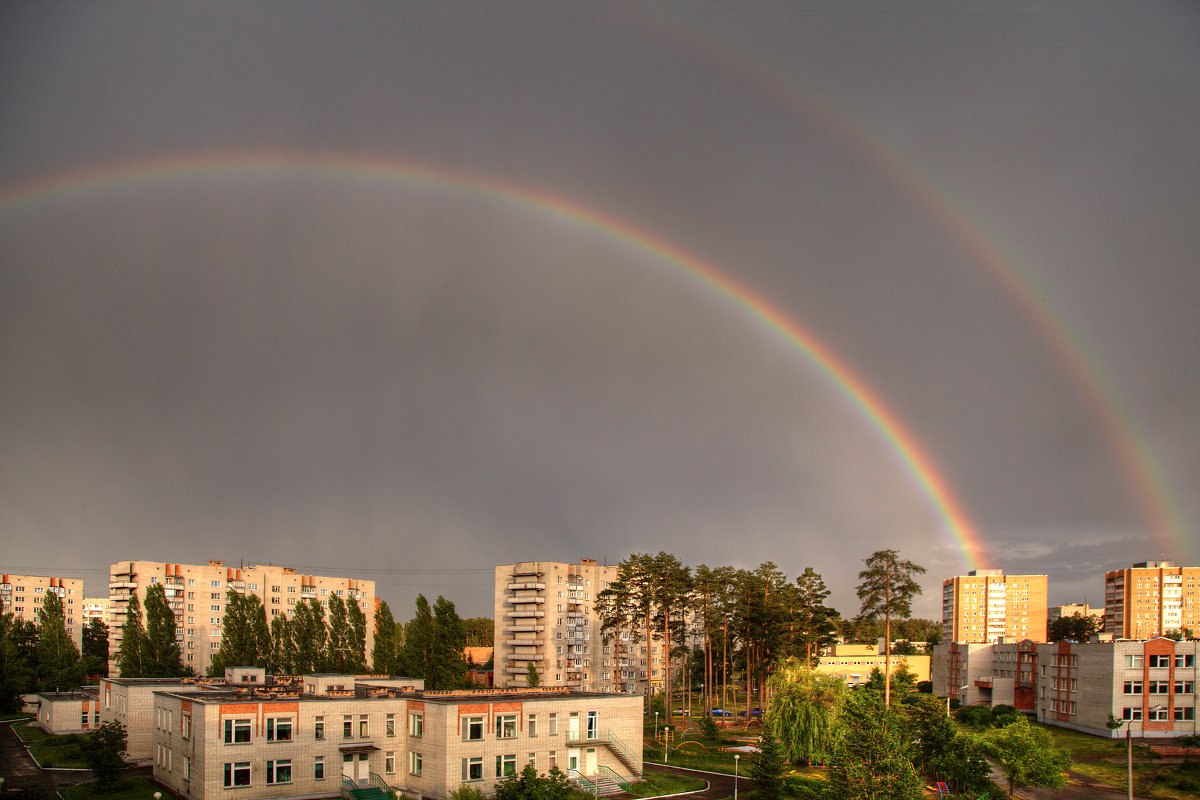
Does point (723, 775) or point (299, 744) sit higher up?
point (299, 744)

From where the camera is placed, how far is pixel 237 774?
119 ft

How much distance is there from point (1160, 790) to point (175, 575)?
101m

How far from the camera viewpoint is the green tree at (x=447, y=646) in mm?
74125

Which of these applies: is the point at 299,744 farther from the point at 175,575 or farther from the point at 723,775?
the point at 175,575

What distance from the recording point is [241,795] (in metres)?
36.1

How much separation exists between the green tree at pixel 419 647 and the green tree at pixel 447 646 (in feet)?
1.79

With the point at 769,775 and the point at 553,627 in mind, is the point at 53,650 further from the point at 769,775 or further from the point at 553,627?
the point at 769,775

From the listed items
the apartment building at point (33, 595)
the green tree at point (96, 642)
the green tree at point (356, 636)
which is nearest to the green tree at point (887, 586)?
the green tree at point (356, 636)

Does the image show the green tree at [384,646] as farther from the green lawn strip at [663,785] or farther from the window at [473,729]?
the window at [473,729]

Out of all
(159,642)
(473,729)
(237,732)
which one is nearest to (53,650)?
(159,642)

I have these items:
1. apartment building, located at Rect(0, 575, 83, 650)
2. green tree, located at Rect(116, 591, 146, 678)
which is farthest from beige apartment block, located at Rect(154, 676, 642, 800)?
apartment building, located at Rect(0, 575, 83, 650)

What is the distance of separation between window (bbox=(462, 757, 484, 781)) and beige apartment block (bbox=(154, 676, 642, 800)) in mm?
46

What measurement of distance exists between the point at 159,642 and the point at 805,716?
62.8 m

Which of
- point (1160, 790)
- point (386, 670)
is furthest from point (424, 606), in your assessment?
point (1160, 790)
